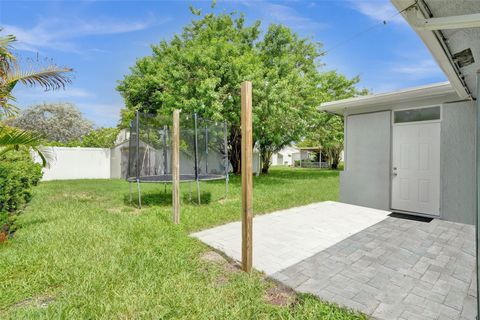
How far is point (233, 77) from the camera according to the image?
10766 millimetres

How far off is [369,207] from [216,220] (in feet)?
14.7

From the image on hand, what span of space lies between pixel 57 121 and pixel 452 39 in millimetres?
31370

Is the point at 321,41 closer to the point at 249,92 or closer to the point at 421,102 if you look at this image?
the point at 421,102

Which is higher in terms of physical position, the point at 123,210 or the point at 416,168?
the point at 416,168

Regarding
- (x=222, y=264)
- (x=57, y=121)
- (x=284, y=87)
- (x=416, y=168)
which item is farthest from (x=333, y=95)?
(x=57, y=121)

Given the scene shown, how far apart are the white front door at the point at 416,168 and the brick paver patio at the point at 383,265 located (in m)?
1.01

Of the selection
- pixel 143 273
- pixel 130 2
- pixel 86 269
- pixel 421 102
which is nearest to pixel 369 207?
pixel 421 102

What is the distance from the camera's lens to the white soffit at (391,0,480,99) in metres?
1.99

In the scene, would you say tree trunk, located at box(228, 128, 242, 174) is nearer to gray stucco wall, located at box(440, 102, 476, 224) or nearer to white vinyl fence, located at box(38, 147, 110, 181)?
white vinyl fence, located at box(38, 147, 110, 181)

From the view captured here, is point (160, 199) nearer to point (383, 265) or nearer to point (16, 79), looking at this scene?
point (16, 79)

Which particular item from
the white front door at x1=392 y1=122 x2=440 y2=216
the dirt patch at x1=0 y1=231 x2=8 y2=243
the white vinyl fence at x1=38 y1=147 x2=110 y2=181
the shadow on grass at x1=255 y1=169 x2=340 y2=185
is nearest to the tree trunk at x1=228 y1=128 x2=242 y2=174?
the shadow on grass at x1=255 y1=169 x2=340 y2=185

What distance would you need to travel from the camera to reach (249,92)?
2752 millimetres

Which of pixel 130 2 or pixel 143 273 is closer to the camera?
pixel 143 273

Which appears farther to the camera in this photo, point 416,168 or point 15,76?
point 416,168
